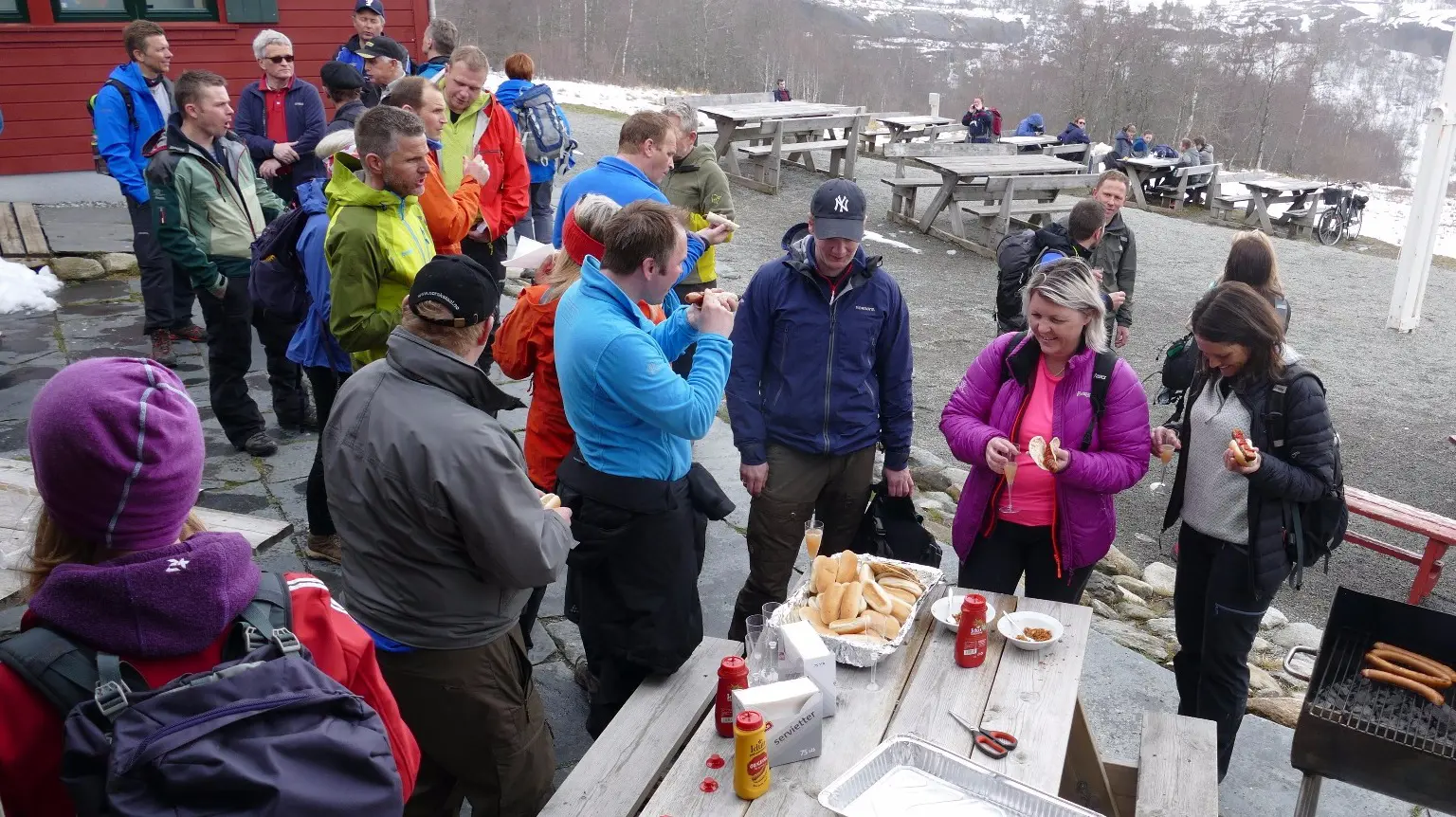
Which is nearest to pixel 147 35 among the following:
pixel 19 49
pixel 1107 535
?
pixel 19 49

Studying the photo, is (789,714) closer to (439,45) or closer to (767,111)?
(439,45)

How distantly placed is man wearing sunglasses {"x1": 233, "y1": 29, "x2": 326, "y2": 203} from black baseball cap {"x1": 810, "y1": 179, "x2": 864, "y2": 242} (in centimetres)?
476

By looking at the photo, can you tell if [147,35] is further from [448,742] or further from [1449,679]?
[1449,679]

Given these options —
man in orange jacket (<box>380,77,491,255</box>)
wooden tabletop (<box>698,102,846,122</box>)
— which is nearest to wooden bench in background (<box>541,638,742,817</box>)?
man in orange jacket (<box>380,77,491,255</box>)

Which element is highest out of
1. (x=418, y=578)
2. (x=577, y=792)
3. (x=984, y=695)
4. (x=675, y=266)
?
(x=675, y=266)

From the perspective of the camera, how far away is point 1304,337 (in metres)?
11.2

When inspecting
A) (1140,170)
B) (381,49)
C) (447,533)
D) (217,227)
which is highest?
(381,49)

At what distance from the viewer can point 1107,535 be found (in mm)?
3645

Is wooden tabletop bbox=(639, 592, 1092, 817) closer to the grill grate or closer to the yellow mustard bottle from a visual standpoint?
the yellow mustard bottle

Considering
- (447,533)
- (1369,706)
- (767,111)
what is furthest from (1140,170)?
(447,533)

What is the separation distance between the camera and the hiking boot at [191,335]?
7.23m

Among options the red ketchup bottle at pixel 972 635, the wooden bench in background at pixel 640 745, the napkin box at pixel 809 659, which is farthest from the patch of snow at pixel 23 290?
the red ketchup bottle at pixel 972 635

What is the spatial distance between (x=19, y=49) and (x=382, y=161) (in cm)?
834

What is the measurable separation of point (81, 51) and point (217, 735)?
11.0m
